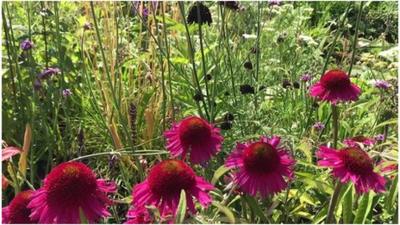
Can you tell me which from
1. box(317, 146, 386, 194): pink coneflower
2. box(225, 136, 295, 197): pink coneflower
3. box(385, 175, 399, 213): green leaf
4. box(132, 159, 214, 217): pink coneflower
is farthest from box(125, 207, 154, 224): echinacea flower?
box(385, 175, 399, 213): green leaf

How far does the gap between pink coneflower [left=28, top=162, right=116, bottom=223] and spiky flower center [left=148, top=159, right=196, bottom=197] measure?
0.23 feet

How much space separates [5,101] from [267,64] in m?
0.97

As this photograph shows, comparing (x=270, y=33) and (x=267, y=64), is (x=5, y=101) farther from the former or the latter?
(x=270, y=33)

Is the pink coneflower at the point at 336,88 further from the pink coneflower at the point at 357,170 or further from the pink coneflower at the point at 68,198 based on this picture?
the pink coneflower at the point at 68,198

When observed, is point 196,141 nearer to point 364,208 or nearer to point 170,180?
point 170,180

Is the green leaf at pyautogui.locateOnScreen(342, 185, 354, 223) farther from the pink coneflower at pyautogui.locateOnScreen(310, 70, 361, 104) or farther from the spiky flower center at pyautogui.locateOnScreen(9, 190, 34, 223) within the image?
the spiky flower center at pyautogui.locateOnScreen(9, 190, 34, 223)

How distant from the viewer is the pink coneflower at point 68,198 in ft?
2.41

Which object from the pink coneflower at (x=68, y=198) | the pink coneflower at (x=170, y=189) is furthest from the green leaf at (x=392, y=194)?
the pink coneflower at (x=68, y=198)

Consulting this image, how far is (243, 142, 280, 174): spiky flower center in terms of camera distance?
825 mm

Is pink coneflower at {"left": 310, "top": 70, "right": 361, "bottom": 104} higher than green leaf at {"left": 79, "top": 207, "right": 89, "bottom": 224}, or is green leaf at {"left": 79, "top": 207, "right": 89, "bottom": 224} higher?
pink coneflower at {"left": 310, "top": 70, "right": 361, "bottom": 104}

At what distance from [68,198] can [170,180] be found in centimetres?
13

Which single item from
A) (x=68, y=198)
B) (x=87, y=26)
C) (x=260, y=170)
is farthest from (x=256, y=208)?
(x=87, y=26)

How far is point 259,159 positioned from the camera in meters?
0.83

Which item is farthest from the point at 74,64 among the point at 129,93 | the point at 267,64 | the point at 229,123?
the point at 229,123
